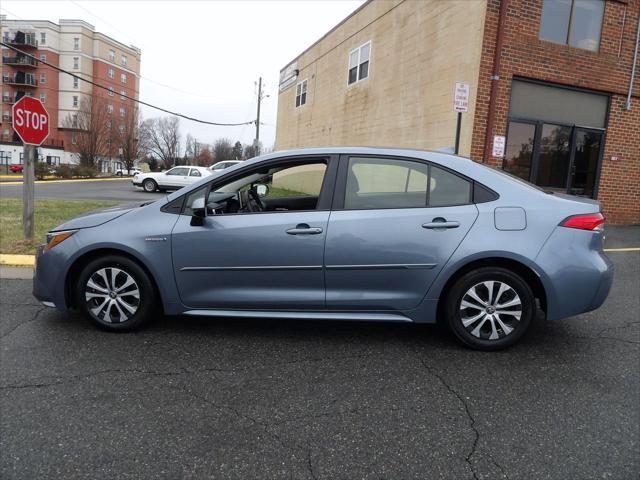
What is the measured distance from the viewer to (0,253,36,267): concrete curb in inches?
249

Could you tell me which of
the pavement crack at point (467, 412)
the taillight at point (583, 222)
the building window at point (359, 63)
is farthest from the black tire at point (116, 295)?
the building window at point (359, 63)

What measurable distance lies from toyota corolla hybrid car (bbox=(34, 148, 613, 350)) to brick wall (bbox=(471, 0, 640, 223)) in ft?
22.5

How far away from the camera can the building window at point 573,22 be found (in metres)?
10.4

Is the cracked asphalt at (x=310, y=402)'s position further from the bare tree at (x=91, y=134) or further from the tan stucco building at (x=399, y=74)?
the bare tree at (x=91, y=134)

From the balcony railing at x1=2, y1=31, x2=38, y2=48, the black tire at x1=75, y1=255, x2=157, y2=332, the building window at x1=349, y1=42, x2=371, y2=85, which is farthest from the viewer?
the balcony railing at x1=2, y1=31, x2=38, y2=48

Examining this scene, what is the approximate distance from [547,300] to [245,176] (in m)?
2.58

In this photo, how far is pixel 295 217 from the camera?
371cm

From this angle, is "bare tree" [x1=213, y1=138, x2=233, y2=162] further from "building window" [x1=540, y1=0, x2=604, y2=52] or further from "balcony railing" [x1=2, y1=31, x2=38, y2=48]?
"building window" [x1=540, y1=0, x2=604, y2=52]

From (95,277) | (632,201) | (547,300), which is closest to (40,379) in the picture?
(95,277)

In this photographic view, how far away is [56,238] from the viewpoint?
3949 mm

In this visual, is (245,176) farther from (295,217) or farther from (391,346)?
(391,346)

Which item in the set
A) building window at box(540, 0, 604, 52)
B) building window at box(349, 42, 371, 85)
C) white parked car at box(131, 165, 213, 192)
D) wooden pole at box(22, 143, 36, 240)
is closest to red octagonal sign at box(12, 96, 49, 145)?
wooden pole at box(22, 143, 36, 240)

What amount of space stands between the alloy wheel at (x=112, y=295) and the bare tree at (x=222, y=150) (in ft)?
342

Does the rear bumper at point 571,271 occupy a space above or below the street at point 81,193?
above
